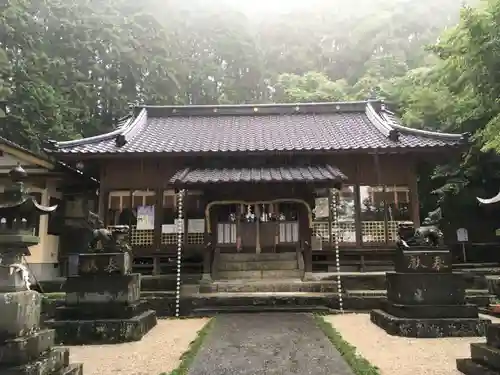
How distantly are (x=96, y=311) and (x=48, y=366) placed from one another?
12.2 feet

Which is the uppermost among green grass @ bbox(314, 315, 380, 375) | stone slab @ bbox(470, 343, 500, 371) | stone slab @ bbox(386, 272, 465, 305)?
stone slab @ bbox(386, 272, 465, 305)

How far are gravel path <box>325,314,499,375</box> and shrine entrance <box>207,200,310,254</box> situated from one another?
5360 millimetres

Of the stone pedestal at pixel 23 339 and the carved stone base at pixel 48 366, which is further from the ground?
the stone pedestal at pixel 23 339

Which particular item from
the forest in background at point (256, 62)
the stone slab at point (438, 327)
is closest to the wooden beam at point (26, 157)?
the forest in background at point (256, 62)

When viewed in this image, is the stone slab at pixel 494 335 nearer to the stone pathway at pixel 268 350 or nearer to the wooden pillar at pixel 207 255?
the stone pathway at pixel 268 350

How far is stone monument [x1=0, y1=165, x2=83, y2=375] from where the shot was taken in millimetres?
4191

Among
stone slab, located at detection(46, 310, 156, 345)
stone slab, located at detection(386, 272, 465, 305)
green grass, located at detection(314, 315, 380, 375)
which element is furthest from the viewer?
stone slab, located at detection(386, 272, 465, 305)

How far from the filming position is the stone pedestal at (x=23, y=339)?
13.6 feet

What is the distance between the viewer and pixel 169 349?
271 inches

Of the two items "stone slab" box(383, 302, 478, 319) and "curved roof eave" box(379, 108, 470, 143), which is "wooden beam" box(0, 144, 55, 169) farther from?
"stone slab" box(383, 302, 478, 319)

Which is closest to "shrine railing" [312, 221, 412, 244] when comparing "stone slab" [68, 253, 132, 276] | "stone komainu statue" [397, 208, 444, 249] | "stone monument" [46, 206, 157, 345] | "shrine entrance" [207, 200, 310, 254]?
"shrine entrance" [207, 200, 310, 254]

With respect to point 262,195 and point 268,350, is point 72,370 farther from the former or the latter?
point 262,195

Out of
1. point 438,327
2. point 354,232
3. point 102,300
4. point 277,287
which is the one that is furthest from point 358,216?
point 102,300

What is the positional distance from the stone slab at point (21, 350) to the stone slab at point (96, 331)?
3.20 metres
